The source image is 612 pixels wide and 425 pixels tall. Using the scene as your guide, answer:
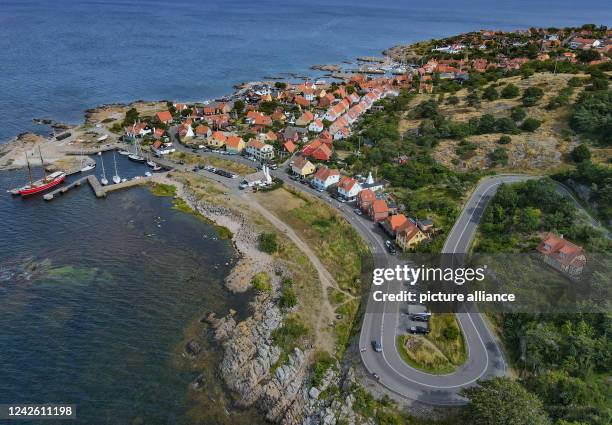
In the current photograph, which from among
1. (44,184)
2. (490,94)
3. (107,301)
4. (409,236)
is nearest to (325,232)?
(409,236)

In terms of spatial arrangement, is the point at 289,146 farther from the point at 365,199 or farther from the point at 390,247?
the point at 390,247

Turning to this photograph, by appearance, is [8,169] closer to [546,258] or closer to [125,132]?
[125,132]

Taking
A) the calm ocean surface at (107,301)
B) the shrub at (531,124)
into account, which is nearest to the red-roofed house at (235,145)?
the calm ocean surface at (107,301)

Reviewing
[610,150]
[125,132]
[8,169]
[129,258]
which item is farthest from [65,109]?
[610,150]

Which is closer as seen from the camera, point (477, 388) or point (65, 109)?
point (477, 388)

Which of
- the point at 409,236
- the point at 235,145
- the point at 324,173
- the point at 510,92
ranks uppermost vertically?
the point at 510,92

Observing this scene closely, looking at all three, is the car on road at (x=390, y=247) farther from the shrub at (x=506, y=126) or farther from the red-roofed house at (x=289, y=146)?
the shrub at (x=506, y=126)

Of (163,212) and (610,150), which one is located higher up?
(610,150)
